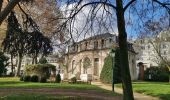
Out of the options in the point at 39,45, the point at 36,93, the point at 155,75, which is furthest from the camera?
the point at 155,75

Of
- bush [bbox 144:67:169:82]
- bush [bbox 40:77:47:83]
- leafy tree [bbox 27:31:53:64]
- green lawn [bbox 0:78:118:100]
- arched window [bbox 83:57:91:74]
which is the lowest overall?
green lawn [bbox 0:78:118:100]

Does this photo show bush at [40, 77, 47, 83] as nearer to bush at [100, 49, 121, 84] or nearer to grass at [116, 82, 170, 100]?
bush at [100, 49, 121, 84]

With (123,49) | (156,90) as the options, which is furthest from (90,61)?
(123,49)

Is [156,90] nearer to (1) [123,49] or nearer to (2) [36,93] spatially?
(2) [36,93]

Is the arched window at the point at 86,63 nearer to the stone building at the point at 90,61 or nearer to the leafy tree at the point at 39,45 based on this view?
the stone building at the point at 90,61

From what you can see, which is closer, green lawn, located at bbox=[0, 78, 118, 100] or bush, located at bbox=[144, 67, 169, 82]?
green lawn, located at bbox=[0, 78, 118, 100]

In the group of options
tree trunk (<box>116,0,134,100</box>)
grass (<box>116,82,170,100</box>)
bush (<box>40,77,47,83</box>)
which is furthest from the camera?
bush (<box>40,77,47,83</box>)

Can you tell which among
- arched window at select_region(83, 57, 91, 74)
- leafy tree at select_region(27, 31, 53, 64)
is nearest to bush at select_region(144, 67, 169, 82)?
arched window at select_region(83, 57, 91, 74)

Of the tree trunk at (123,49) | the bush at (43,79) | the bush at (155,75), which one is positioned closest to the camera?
the tree trunk at (123,49)

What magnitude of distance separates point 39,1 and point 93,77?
50.3 ft

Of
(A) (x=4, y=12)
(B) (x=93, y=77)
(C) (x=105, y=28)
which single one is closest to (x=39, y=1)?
(B) (x=93, y=77)

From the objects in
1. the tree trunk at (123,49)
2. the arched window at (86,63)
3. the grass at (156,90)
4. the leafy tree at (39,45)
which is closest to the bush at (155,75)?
the arched window at (86,63)

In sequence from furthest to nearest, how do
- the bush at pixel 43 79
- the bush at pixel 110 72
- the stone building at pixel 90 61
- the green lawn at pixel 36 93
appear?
the stone building at pixel 90 61 → the bush at pixel 110 72 → the bush at pixel 43 79 → the green lawn at pixel 36 93

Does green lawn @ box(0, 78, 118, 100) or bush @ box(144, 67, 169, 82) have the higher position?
bush @ box(144, 67, 169, 82)
